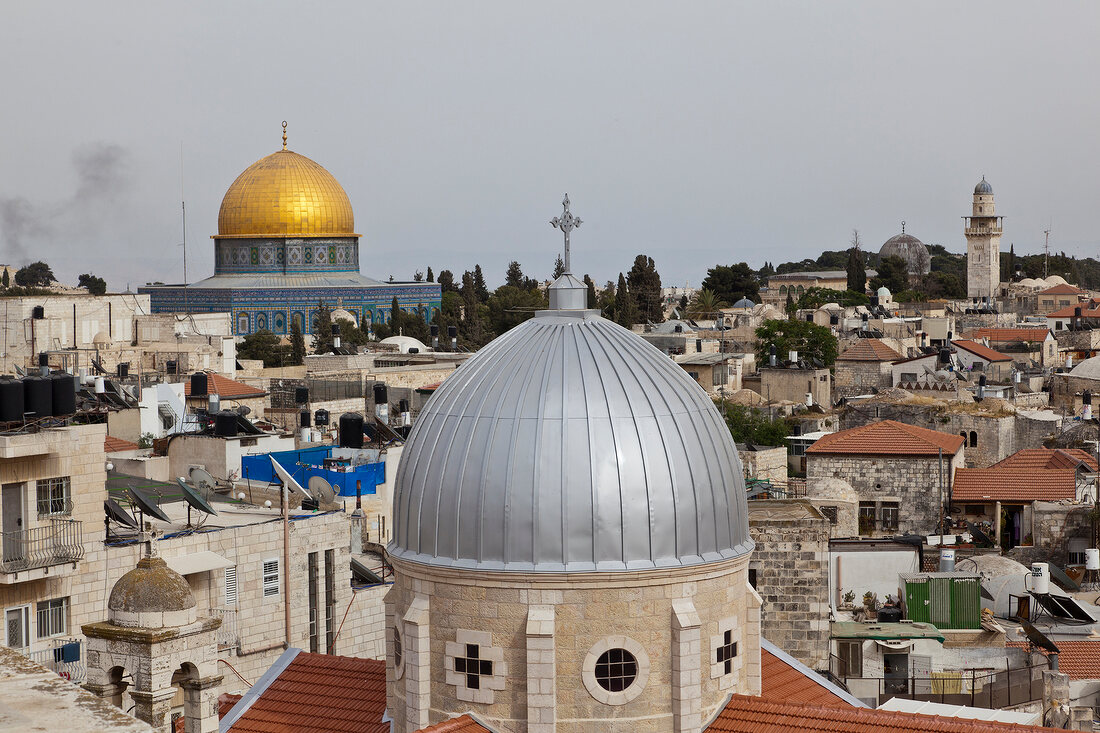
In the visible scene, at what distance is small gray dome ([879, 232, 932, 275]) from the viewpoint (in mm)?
125438

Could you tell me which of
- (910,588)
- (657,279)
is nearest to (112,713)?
(910,588)

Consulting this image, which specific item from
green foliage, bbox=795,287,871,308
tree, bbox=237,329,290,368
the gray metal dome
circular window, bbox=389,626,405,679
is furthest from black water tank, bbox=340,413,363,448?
green foliage, bbox=795,287,871,308

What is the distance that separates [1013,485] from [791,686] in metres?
19.6

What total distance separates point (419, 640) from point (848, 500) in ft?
55.8

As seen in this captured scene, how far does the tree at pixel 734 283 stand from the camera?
90.5m

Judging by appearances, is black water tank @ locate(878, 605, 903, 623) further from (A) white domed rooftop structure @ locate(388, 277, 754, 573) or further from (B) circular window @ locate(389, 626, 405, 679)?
(B) circular window @ locate(389, 626, 405, 679)

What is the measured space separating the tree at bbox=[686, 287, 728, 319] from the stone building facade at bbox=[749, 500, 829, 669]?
6298 cm

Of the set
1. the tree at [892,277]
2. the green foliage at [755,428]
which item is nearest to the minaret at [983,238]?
the tree at [892,277]

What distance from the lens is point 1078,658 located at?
18.5 m

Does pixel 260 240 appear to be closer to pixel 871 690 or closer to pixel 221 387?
pixel 221 387

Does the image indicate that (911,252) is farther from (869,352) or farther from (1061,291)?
(869,352)

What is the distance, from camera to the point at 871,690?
57.9 feet

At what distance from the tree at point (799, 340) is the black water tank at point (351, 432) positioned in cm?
2648

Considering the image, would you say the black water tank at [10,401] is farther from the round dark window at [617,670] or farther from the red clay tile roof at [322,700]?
the round dark window at [617,670]
